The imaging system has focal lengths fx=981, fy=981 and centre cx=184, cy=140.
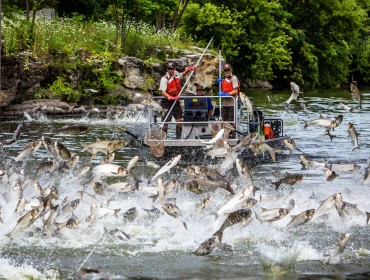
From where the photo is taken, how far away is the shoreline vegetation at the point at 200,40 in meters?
37.9

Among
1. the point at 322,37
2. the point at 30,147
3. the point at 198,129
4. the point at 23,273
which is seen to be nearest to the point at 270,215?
the point at 23,273

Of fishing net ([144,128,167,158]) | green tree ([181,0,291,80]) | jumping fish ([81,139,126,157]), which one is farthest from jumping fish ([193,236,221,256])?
green tree ([181,0,291,80])

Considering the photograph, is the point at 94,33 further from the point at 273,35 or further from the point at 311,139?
the point at 273,35

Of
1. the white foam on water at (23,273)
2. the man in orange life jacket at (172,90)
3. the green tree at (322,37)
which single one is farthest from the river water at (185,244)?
the green tree at (322,37)

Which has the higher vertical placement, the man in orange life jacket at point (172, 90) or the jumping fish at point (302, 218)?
the jumping fish at point (302, 218)

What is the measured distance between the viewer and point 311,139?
97.6 ft

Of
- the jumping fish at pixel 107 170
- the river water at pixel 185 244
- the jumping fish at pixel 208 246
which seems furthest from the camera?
the jumping fish at pixel 107 170

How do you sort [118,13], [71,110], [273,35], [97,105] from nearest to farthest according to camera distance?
[71,110], [97,105], [118,13], [273,35]

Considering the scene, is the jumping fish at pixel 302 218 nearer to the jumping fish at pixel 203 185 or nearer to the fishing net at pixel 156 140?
the jumping fish at pixel 203 185

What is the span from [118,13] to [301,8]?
2695 cm

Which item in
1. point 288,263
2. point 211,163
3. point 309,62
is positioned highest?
point 288,263

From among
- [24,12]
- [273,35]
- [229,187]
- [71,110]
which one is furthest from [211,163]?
[273,35]

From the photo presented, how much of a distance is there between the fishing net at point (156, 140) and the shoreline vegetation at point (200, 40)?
45.3 ft

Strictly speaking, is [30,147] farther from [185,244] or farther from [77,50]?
[77,50]
